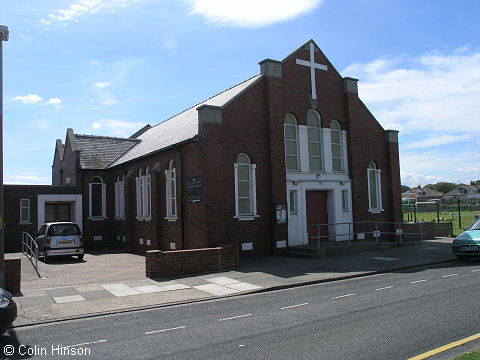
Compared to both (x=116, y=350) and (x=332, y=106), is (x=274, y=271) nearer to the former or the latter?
(x=116, y=350)

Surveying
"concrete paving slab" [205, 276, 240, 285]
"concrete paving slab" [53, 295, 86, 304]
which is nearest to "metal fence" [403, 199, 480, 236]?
"concrete paving slab" [205, 276, 240, 285]

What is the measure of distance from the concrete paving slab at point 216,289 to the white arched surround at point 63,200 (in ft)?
52.2

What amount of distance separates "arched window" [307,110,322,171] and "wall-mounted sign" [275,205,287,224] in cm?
299

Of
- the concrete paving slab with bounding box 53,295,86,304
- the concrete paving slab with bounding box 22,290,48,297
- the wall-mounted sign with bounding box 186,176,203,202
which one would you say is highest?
the wall-mounted sign with bounding box 186,176,203,202

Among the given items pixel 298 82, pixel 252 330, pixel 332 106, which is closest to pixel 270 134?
pixel 298 82

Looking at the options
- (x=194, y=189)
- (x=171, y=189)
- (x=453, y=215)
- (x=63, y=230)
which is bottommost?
(x=453, y=215)

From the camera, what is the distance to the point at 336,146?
19.8m

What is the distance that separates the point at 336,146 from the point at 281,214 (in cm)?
514

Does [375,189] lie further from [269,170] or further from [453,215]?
[453,215]

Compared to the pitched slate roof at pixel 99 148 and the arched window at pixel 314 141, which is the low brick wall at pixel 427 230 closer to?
the arched window at pixel 314 141

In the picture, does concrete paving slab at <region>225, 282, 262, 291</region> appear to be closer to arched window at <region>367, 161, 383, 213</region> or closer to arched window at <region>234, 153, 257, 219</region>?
arched window at <region>234, 153, 257, 219</region>

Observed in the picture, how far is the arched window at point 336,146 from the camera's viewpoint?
19656 millimetres

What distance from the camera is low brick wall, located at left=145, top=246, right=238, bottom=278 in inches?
498

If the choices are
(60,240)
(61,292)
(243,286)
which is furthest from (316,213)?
(61,292)
